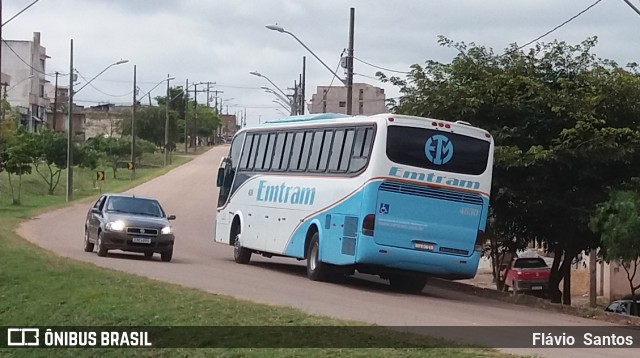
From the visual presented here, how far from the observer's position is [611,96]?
24.3 m

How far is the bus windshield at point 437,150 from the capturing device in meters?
20.4

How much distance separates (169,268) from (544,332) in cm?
1045

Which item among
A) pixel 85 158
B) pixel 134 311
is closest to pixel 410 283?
pixel 134 311

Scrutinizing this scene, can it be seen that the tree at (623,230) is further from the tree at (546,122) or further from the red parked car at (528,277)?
the red parked car at (528,277)

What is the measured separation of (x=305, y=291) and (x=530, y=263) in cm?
2436

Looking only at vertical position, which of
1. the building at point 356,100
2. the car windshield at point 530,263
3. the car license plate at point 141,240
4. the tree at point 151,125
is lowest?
the car windshield at point 530,263

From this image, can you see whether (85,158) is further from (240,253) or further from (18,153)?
(240,253)

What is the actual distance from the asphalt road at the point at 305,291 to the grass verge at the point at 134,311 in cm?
126

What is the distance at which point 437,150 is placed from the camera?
20656 millimetres

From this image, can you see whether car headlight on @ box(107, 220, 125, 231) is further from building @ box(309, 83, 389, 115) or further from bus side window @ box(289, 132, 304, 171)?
building @ box(309, 83, 389, 115)

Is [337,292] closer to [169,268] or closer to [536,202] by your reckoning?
[169,268]

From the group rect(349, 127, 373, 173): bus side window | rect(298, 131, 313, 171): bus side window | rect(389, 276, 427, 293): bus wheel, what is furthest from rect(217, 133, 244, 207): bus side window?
rect(349, 127, 373, 173): bus side window

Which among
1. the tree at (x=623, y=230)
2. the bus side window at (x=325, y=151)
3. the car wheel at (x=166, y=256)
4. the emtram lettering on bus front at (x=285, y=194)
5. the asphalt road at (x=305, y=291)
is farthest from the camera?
the car wheel at (x=166, y=256)

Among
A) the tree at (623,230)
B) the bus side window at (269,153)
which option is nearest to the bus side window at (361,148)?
the tree at (623,230)
